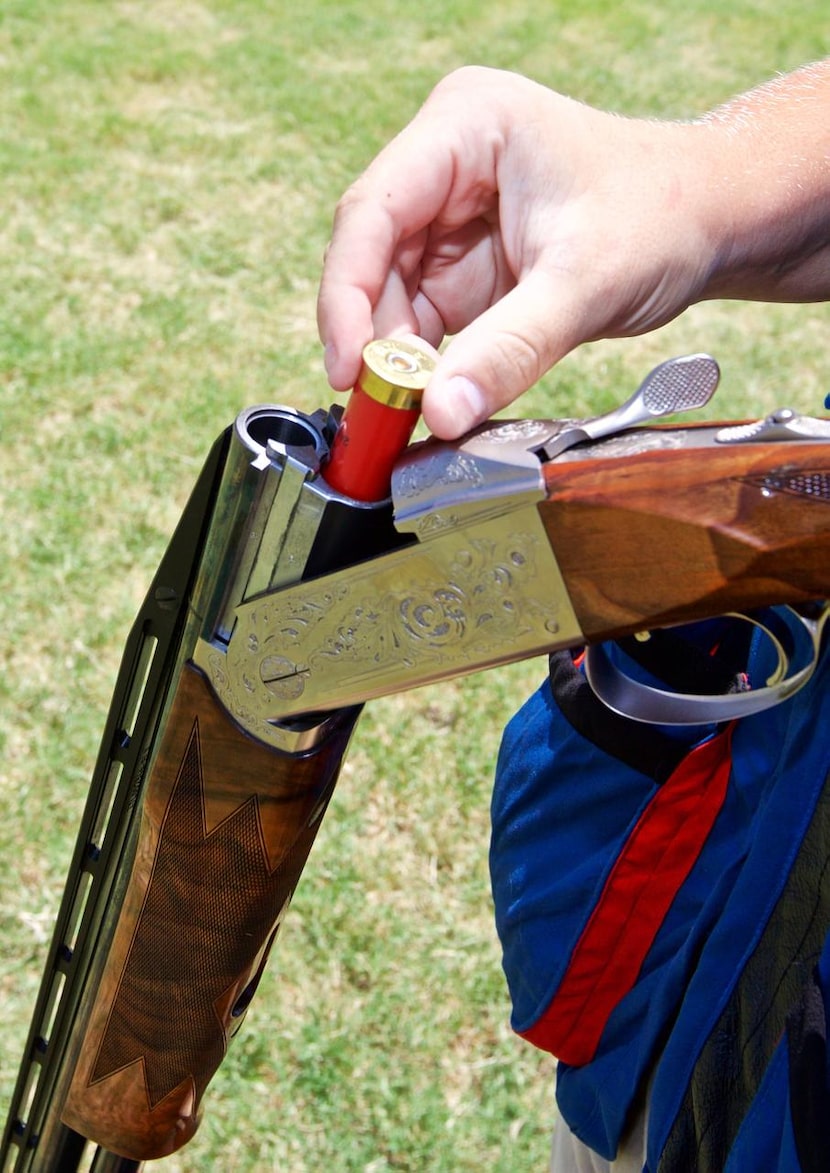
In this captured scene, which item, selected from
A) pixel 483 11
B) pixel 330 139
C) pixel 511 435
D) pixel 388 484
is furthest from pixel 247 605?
pixel 483 11

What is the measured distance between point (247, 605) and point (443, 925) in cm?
178

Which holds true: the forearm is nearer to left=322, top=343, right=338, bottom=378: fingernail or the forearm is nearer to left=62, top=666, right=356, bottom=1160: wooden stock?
left=322, top=343, right=338, bottom=378: fingernail

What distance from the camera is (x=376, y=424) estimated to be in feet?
3.59

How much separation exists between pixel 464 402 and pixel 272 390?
318 centimetres

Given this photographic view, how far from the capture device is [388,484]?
1.12 m

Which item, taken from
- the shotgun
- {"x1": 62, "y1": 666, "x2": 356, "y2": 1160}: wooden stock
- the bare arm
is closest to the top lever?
the shotgun

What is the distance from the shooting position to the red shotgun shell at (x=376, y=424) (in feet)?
A: 3.58

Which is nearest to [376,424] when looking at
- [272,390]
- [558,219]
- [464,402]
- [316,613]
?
[464,402]

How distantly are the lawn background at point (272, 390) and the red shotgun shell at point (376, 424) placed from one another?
1.78m

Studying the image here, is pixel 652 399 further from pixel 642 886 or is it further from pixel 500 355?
pixel 642 886

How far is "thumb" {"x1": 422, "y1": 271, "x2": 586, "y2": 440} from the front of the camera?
3.60 ft

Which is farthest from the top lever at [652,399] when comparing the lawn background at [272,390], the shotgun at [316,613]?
the lawn background at [272,390]

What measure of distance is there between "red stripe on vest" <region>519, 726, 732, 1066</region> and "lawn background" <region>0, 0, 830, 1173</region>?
47.2 inches

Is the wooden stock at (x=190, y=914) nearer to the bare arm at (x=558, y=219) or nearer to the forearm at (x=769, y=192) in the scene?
the bare arm at (x=558, y=219)
